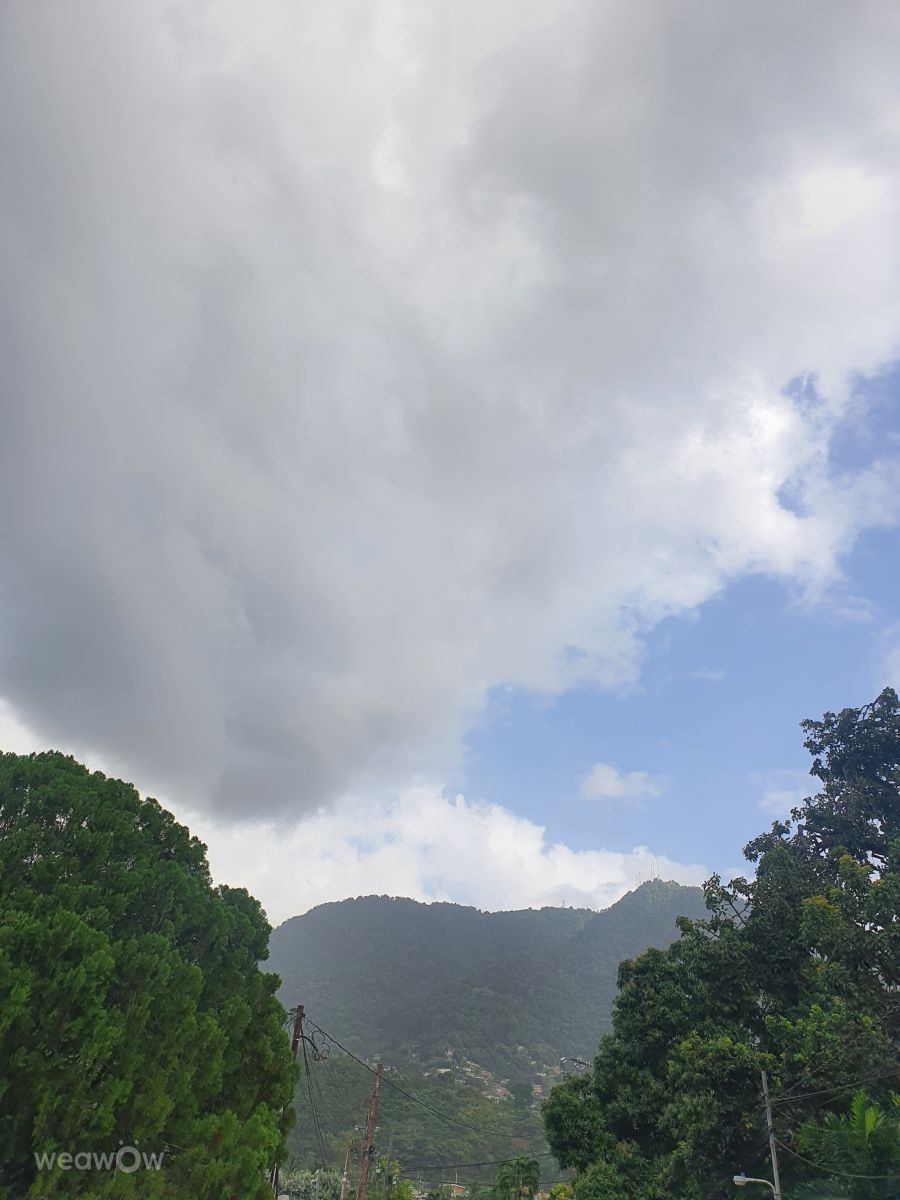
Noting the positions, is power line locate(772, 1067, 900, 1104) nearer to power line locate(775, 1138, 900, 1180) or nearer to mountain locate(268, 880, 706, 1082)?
power line locate(775, 1138, 900, 1180)

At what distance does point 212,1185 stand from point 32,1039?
437cm

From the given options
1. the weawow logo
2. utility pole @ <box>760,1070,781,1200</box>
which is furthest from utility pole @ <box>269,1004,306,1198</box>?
utility pole @ <box>760,1070,781,1200</box>

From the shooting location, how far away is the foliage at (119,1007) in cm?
1052

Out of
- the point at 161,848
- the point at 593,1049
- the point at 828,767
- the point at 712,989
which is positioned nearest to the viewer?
the point at 161,848

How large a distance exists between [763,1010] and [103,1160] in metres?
23.1

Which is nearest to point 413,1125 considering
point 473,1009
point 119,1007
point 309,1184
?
point 309,1184

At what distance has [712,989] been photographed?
26609 millimetres

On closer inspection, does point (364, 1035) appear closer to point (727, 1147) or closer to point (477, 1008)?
point (477, 1008)

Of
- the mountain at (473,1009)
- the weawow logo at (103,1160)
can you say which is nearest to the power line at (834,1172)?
the weawow logo at (103,1160)

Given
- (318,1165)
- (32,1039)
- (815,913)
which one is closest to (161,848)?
(32,1039)

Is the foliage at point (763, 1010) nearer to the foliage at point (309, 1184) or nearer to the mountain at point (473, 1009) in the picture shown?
the foliage at point (309, 1184)

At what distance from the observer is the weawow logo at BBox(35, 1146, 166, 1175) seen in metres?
10.3

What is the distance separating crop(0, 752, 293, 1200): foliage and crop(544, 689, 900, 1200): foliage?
15436 mm

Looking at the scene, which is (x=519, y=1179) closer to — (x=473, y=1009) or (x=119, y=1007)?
(x=119, y=1007)
